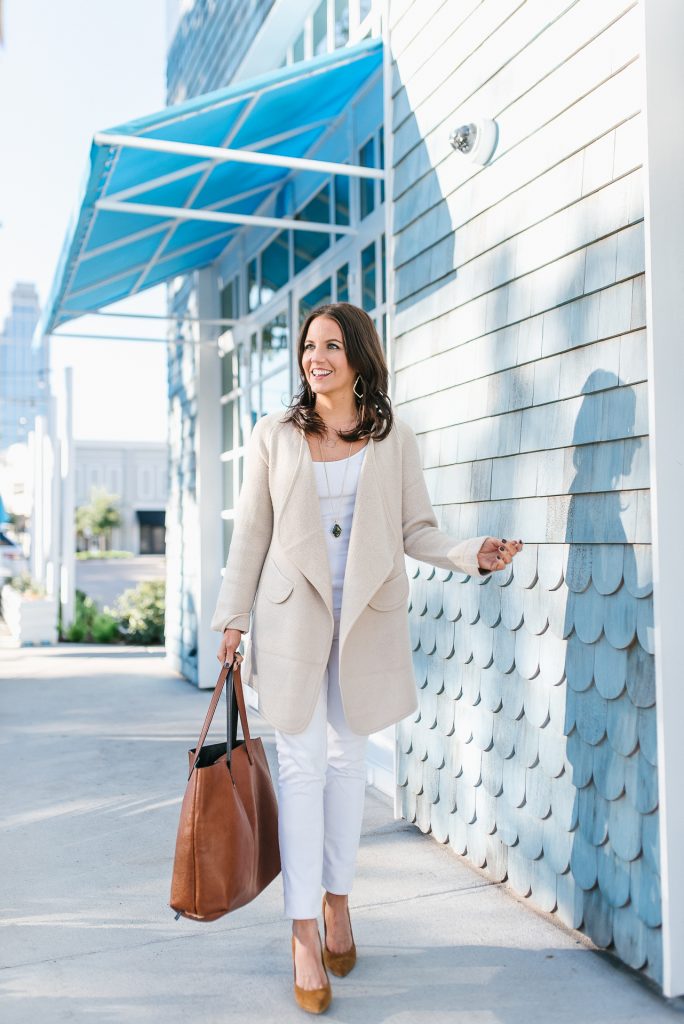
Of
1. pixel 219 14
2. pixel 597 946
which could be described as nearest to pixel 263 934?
pixel 597 946

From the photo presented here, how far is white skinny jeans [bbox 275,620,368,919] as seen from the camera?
2.09 m

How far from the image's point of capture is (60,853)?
308cm

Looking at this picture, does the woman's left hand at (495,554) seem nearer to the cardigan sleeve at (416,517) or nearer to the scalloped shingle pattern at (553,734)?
the cardigan sleeve at (416,517)

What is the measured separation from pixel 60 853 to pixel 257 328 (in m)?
3.85

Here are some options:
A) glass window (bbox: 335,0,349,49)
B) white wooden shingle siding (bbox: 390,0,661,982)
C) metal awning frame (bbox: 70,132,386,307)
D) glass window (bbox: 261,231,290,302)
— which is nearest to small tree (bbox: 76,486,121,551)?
glass window (bbox: 261,231,290,302)

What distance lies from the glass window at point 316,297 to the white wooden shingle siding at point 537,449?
1367mm

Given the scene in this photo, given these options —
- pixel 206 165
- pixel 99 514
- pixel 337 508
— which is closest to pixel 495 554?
pixel 337 508

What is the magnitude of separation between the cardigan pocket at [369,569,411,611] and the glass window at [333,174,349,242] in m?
2.76

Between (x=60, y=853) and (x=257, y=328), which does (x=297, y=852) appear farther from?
(x=257, y=328)

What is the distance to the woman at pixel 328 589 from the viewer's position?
2.10 m

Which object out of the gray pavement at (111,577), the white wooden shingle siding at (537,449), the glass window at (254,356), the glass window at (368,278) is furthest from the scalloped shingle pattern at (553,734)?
the gray pavement at (111,577)

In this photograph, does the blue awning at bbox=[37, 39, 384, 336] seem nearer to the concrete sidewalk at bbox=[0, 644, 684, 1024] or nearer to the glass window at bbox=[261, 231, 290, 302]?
the glass window at bbox=[261, 231, 290, 302]

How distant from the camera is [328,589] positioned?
2107 millimetres

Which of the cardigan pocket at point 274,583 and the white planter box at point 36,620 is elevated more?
the cardigan pocket at point 274,583
